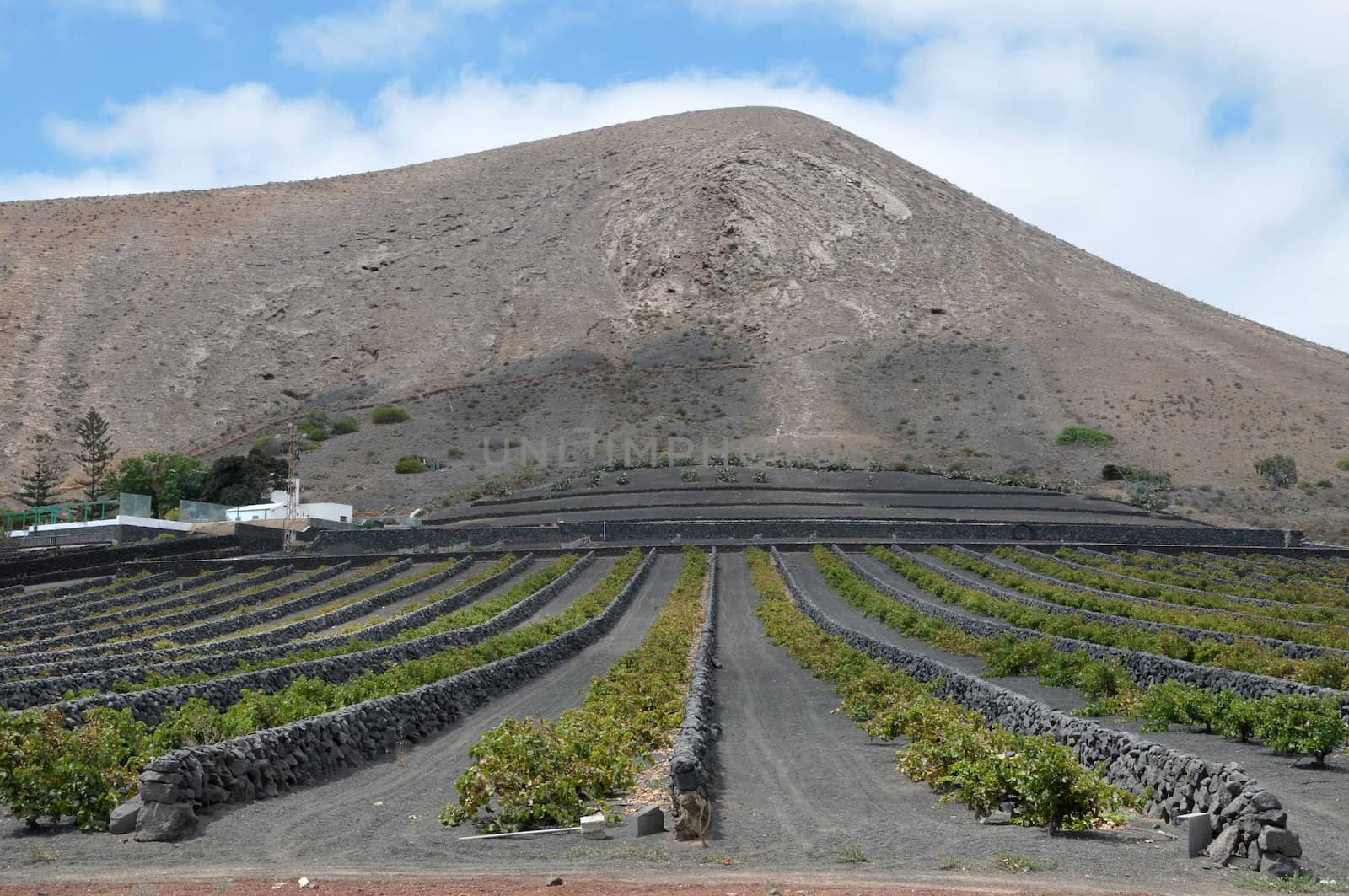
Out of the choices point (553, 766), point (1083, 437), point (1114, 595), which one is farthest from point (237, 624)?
point (1083, 437)

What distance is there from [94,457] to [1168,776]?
77139mm

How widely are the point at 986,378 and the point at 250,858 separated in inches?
3420

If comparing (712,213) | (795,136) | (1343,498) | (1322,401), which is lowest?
(1343,498)

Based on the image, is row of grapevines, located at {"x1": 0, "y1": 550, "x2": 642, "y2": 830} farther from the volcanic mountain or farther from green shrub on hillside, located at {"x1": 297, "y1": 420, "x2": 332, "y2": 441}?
green shrub on hillside, located at {"x1": 297, "y1": 420, "x2": 332, "y2": 441}

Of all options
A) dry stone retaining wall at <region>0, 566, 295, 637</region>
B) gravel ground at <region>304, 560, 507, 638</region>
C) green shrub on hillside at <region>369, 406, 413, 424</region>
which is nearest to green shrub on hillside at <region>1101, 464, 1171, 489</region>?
gravel ground at <region>304, 560, 507, 638</region>

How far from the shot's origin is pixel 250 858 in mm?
10797

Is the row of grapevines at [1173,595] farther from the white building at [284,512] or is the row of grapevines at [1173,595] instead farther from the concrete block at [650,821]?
the white building at [284,512]

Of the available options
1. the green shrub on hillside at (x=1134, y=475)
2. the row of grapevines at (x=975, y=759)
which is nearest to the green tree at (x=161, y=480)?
the green shrub on hillside at (x=1134, y=475)

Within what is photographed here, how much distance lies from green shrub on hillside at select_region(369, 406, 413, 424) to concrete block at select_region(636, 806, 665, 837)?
7948 cm

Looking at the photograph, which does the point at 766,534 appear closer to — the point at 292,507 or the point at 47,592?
the point at 292,507

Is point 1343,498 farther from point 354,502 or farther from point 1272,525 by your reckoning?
point 354,502

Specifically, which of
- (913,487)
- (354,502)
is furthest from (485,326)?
(913,487)

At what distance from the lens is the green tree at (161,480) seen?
Answer: 77.4 m

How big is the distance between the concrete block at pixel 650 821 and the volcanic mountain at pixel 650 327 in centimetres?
6328
